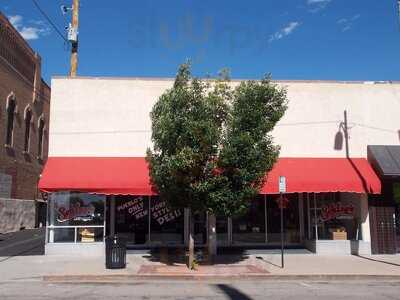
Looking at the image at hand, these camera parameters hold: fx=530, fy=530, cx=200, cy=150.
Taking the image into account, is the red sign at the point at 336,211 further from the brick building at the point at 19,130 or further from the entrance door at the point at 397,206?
the brick building at the point at 19,130

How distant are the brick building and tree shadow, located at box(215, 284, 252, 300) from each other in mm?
24272

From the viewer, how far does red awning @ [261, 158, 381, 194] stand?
59.9 ft

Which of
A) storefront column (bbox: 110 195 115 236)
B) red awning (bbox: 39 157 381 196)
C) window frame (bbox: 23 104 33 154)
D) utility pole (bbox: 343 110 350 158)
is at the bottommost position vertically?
storefront column (bbox: 110 195 115 236)

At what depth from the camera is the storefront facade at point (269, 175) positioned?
19.0 m

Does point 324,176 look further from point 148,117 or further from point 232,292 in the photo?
point 232,292

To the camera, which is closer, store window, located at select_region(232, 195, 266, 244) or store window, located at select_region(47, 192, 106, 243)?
store window, located at select_region(47, 192, 106, 243)

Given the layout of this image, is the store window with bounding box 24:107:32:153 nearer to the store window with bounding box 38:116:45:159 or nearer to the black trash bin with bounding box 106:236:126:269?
the store window with bounding box 38:116:45:159

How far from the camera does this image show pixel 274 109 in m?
16.0

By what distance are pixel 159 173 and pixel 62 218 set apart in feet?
18.0

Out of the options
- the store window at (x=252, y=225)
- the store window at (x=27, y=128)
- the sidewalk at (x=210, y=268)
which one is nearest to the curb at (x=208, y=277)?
the sidewalk at (x=210, y=268)

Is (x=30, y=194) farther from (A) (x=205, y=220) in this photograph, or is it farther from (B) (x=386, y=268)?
(B) (x=386, y=268)

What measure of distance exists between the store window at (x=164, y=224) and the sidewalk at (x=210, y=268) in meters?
1.27

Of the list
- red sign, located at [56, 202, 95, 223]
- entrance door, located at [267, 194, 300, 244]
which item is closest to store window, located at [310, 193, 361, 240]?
entrance door, located at [267, 194, 300, 244]

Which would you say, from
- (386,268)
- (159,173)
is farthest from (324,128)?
(159,173)
